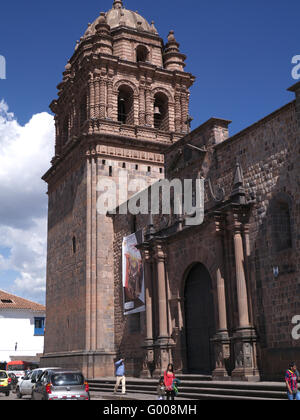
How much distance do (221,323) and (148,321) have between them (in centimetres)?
586

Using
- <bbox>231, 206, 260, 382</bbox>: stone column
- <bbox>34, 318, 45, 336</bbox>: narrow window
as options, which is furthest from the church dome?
<bbox>34, 318, 45, 336</bbox>: narrow window

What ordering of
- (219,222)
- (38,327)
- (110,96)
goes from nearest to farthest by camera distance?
(219,222) → (110,96) → (38,327)

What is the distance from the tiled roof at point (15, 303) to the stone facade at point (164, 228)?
67.3 ft

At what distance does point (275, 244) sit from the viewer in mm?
16906

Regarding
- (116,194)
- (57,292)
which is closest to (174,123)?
(116,194)

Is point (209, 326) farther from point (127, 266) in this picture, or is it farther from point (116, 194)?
point (116, 194)

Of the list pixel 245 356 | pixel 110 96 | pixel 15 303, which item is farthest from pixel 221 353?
pixel 15 303

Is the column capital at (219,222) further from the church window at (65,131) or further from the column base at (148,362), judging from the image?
the church window at (65,131)

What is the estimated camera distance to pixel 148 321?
76.3ft

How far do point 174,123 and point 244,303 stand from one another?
59.7ft

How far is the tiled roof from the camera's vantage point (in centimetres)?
5383

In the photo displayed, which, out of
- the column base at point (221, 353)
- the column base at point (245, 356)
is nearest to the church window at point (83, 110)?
the column base at point (221, 353)

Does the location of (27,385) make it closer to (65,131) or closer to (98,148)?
(98,148)

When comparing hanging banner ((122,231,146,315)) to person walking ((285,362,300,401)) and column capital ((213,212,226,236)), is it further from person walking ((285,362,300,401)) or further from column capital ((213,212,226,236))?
person walking ((285,362,300,401))
